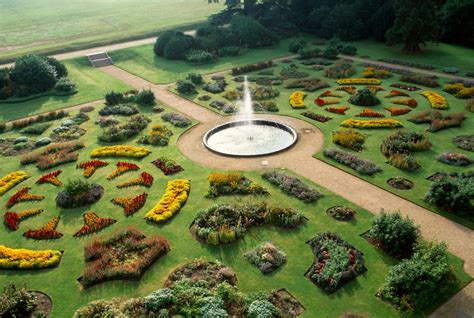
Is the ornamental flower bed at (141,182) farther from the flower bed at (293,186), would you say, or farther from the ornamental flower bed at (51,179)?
the flower bed at (293,186)

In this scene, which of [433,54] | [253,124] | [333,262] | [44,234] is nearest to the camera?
[333,262]

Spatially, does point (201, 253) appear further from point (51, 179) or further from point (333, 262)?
point (51, 179)

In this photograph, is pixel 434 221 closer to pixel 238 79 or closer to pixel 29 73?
pixel 238 79

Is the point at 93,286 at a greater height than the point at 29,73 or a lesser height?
lesser

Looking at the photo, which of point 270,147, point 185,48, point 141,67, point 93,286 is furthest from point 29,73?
point 93,286

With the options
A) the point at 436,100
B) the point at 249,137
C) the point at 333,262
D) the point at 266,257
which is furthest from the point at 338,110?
the point at 266,257

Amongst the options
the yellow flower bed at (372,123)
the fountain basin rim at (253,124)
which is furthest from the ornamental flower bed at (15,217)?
the yellow flower bed at (372,123)
